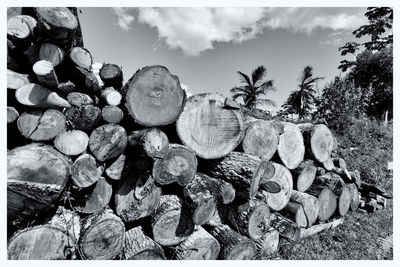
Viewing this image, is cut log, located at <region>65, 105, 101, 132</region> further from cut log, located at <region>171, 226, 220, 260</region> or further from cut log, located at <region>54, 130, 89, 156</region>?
cut log, located at <region>171, 226, 220, 260</region>

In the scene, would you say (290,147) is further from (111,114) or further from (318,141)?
(111,114)

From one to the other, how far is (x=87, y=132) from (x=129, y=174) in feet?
1.88

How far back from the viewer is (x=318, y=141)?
3.40 metres

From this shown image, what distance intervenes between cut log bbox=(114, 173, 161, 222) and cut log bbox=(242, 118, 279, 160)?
123cm

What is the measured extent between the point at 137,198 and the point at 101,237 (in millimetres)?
430

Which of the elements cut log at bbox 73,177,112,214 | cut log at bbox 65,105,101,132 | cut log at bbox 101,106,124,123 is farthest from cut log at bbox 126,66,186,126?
cut log at bbox 73,177,112,214

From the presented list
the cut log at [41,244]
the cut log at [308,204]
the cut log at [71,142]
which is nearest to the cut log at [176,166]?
the cut log at [71,142]

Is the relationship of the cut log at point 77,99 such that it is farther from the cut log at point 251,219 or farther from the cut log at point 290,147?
the cut log at point 290,147

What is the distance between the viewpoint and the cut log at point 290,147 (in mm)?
3023

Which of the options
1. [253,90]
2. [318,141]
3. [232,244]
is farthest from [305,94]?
[232,244]

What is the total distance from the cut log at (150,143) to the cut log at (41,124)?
631mm

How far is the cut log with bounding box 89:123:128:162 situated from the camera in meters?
1.91

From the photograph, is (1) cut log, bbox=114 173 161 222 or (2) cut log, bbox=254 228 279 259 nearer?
(1) cut log, bbox=114 173 161 222
